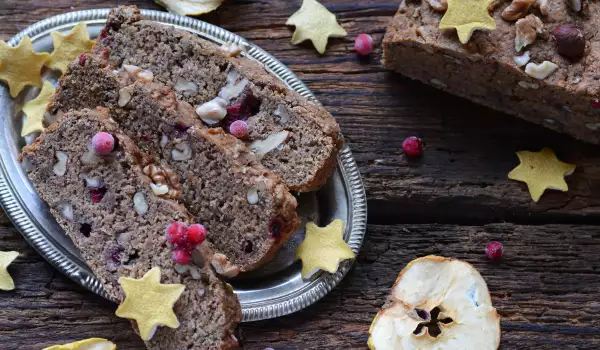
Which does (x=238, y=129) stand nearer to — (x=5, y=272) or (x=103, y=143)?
(x=103, y=143)

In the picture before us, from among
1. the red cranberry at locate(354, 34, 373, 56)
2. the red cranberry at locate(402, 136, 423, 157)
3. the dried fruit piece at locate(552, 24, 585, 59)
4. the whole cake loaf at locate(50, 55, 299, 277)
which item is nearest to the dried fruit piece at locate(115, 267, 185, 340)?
the whole cake loaf at locate(50, 55, 299, 277)

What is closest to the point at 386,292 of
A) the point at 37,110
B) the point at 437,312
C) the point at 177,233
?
the point at 437,312

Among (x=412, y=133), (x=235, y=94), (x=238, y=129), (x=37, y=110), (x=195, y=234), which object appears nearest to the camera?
(x=195, y=234)

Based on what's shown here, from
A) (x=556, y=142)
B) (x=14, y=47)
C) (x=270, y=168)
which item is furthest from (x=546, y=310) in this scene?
(x=14, y=47)

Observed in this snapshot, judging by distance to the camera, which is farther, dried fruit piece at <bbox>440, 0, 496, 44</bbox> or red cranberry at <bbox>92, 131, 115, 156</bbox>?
dried fruit piece at <bbox>440, 0, 496, 44</bbox>

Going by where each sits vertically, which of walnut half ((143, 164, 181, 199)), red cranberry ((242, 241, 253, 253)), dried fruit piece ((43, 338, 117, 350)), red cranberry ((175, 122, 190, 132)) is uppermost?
red cranberry ((175, 122, 190, 132))

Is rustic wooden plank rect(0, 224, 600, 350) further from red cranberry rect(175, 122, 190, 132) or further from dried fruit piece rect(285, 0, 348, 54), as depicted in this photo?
dried fruit piece rect(285, 0, 348, 54)

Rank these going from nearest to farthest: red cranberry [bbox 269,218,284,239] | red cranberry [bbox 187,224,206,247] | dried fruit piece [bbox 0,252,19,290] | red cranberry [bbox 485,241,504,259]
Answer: red cranberry [bbox 187,224,206,247] < red cranberry [bbox 269,218,284,239] < dried fruit piece [bbox 0,252,19,290] < red cranberry [bbox 485,241,504,259]
